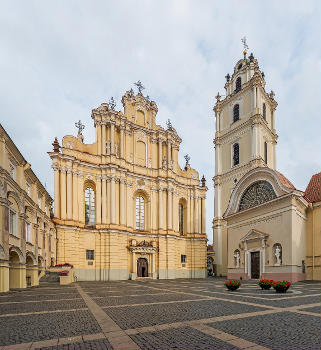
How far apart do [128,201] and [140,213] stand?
10.7 ft

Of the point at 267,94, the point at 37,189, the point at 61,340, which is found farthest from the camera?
the point at 267,94

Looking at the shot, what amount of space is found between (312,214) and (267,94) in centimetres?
2541

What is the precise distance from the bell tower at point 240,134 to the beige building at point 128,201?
3244 millimetres

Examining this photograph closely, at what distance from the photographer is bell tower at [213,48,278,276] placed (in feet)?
137

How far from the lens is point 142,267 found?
123 feet

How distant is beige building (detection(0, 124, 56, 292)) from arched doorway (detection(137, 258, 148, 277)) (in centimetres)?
1320

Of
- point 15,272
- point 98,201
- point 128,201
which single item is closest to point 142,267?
point 128,201

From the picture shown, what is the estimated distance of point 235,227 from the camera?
34.4 m

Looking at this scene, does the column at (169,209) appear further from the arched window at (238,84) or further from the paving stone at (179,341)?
the paving stone at (179,341)

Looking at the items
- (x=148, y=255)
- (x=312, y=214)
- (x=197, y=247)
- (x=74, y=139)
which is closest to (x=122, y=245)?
(x=148, y=255)

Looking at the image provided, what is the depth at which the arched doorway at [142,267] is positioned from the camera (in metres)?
37.0

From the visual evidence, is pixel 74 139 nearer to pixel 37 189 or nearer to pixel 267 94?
pixel 37 189

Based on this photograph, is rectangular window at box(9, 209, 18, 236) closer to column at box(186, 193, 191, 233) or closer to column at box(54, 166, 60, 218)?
column at box(54, 166, 60, 218)

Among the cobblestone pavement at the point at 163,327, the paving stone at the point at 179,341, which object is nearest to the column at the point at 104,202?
the cobblestone pavement at the point at 163,327
